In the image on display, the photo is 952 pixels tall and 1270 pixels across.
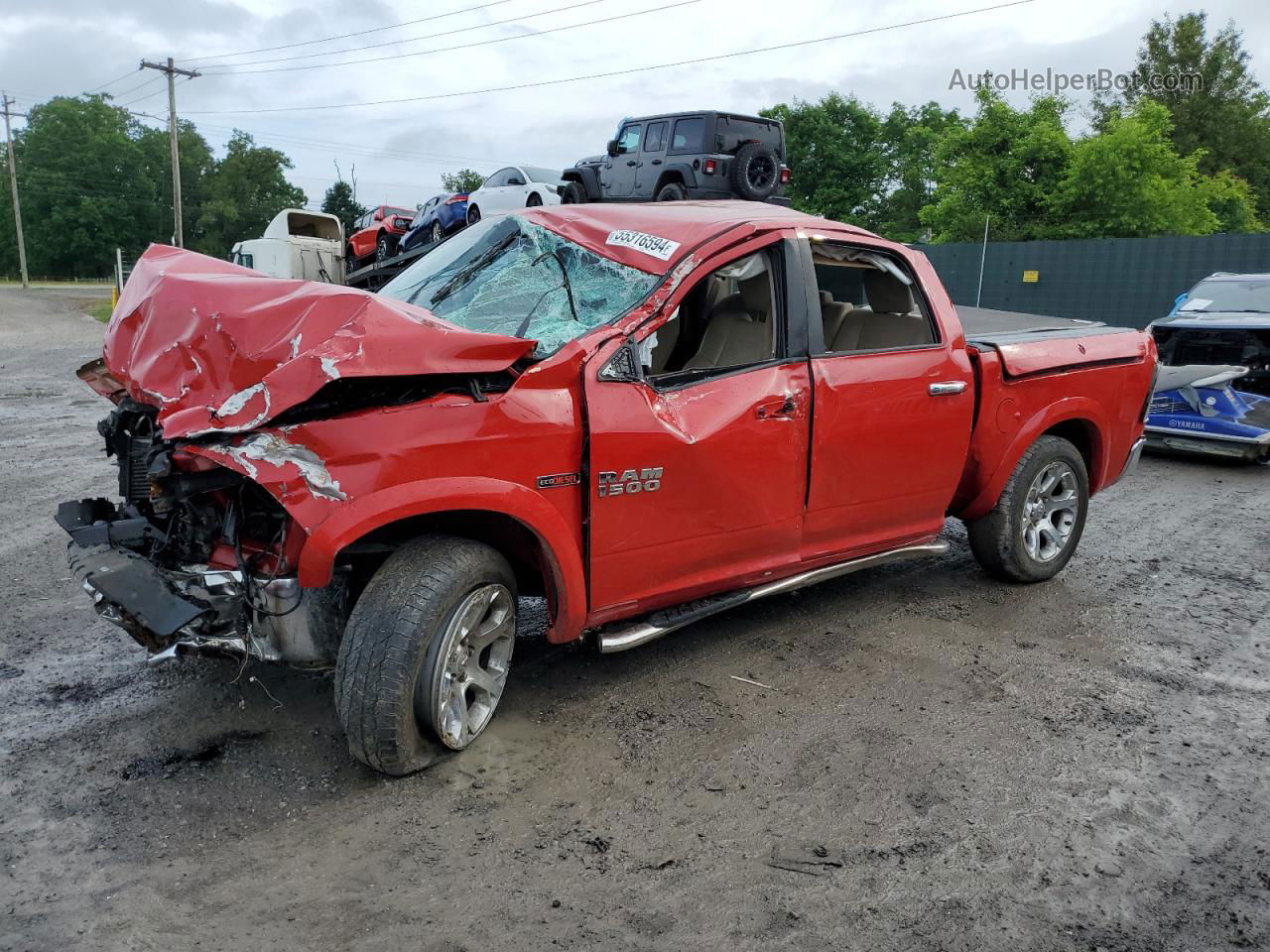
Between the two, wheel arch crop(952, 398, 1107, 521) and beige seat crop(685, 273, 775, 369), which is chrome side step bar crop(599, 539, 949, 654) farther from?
beige seat crop(685, 273, 775, 369)

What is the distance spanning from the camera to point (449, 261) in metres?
4.50

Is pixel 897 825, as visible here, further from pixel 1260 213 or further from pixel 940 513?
pixel 1260 213

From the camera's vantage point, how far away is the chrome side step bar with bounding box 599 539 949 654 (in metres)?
3.78

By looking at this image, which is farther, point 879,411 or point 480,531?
point 879,411

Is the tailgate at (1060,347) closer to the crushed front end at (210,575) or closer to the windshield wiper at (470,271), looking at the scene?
the windshield wiper at (470,271)

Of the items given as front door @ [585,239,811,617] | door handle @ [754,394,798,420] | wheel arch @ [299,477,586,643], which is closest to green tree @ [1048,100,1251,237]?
front door @ [585,239,811,617]

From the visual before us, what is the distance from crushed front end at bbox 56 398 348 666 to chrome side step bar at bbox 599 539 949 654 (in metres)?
1.04

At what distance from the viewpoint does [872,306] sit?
16.6 ft

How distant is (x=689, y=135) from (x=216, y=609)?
14.1 m

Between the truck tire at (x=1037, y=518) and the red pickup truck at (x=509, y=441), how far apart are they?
42cm

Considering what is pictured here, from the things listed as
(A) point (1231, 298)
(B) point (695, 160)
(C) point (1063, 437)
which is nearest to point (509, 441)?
(C) point (1063, 437)

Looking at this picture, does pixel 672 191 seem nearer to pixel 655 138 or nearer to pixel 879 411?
pixel 655 138

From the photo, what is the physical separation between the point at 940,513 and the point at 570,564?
237 cm

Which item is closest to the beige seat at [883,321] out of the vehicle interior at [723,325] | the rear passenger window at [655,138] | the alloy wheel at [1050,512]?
the vehicle interior at [723,325]
